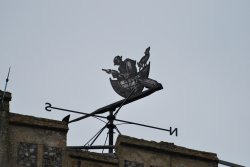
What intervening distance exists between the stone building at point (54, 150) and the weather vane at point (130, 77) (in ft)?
18.7

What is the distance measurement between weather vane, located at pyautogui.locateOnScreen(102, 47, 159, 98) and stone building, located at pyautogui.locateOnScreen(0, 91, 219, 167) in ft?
18.7

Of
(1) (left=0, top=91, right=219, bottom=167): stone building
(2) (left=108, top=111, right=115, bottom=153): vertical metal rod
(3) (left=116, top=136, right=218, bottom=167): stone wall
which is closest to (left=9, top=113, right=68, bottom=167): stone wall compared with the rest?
(1) (left=0, top=91, right=219, bottom=167): stone building

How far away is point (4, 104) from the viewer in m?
27.0

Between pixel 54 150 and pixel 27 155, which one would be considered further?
pixel 54 150

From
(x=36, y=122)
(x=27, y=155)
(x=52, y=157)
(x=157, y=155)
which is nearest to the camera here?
(x=27, y=155)

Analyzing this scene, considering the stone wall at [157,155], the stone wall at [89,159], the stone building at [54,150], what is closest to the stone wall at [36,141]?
the stone building at [54,150]

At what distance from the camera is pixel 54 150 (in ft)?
87.8

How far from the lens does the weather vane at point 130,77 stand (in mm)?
34375

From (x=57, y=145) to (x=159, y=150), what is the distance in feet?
13.1

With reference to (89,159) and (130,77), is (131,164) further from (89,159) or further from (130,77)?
(130,77)

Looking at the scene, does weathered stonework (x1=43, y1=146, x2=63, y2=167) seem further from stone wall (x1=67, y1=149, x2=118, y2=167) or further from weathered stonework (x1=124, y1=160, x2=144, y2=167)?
weathered stonework (x1=124, y1=160, x2=144, y2=167)

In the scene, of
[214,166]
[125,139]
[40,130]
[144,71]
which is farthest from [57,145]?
[144,71]

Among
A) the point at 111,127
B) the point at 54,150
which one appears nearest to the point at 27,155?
the point at 54,150

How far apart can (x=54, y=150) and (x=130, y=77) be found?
8.84m
